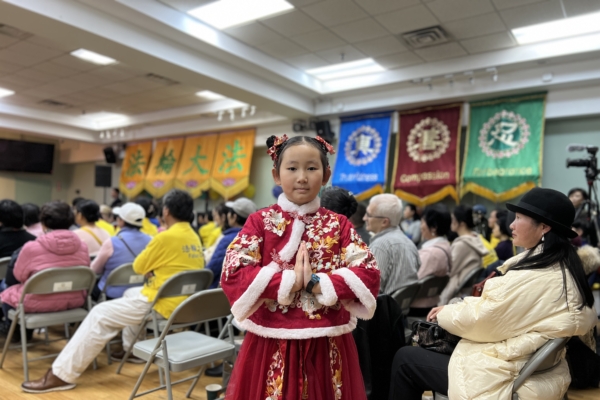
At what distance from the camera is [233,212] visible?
342 centimetres

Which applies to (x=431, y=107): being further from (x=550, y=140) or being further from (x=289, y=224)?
(x=289, y=224)

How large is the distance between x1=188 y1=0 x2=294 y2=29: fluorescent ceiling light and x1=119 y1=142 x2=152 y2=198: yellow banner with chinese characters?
5671 millimetres

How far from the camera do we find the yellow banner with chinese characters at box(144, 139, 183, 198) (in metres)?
9.09

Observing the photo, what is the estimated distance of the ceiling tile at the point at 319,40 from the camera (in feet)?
16.1

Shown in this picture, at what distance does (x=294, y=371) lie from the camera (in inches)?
47.6

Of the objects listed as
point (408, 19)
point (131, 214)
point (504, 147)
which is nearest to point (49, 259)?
point (131, 214)

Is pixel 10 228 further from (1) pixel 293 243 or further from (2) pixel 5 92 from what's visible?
(2) pixel 5 92

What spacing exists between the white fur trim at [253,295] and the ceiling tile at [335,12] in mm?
3671

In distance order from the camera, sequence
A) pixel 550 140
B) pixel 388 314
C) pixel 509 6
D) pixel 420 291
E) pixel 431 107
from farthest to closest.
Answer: pixel 431 107 < pixel 550 140 < pixel 509 6 < pixel 420 291 < pixel 388 314

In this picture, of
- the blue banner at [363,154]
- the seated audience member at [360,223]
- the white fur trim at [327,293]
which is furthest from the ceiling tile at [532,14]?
the white fur trim at [327,293]

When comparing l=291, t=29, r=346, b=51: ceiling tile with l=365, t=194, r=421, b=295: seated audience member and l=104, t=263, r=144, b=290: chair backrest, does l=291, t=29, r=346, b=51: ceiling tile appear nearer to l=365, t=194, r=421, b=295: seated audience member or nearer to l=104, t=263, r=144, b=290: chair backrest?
l=365, t=194, r=421, b=295: seated audience member

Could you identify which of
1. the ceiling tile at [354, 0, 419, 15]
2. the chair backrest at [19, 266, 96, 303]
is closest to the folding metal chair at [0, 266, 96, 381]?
the chair backrest at [19, 266, 96, 303]

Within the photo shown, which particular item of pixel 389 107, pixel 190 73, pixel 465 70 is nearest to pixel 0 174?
pixel 190 73

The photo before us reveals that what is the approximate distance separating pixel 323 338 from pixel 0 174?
40.0 feet
